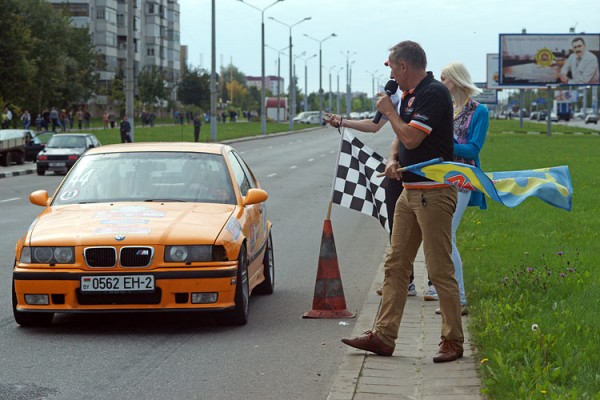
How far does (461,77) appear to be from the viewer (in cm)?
816

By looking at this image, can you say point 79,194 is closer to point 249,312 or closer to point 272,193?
point 249,312

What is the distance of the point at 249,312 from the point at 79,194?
1584 millimetres

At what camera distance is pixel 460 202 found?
28.0ft

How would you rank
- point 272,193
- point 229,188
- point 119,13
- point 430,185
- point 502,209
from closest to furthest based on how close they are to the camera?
point 430,185, point 229,188, point 502,209, point 272,193, point 119,13

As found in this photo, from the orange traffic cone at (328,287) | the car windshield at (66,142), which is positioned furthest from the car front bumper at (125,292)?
the car windshield at (66,142)

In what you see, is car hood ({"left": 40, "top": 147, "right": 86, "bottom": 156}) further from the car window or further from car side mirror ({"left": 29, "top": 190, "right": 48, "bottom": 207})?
car side mirror ({"left": 29, "top": 190, "right": 48, "bottom": 207})

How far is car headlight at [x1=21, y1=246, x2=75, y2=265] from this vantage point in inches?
309

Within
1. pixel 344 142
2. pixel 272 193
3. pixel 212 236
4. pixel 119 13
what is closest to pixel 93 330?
pixel 212 236

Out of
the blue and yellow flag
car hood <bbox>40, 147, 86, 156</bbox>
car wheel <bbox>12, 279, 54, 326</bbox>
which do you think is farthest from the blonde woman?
car hood <bbox>40, 147, 86, 156</bbox>

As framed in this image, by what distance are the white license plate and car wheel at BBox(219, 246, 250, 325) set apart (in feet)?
2.01

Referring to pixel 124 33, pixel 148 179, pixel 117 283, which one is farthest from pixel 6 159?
pixel 124 33

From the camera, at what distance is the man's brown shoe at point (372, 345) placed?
22.5ft

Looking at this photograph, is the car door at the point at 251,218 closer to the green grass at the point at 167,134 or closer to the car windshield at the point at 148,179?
the car windshield at the point at 148,179

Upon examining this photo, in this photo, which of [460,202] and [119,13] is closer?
Result: [460,202]
